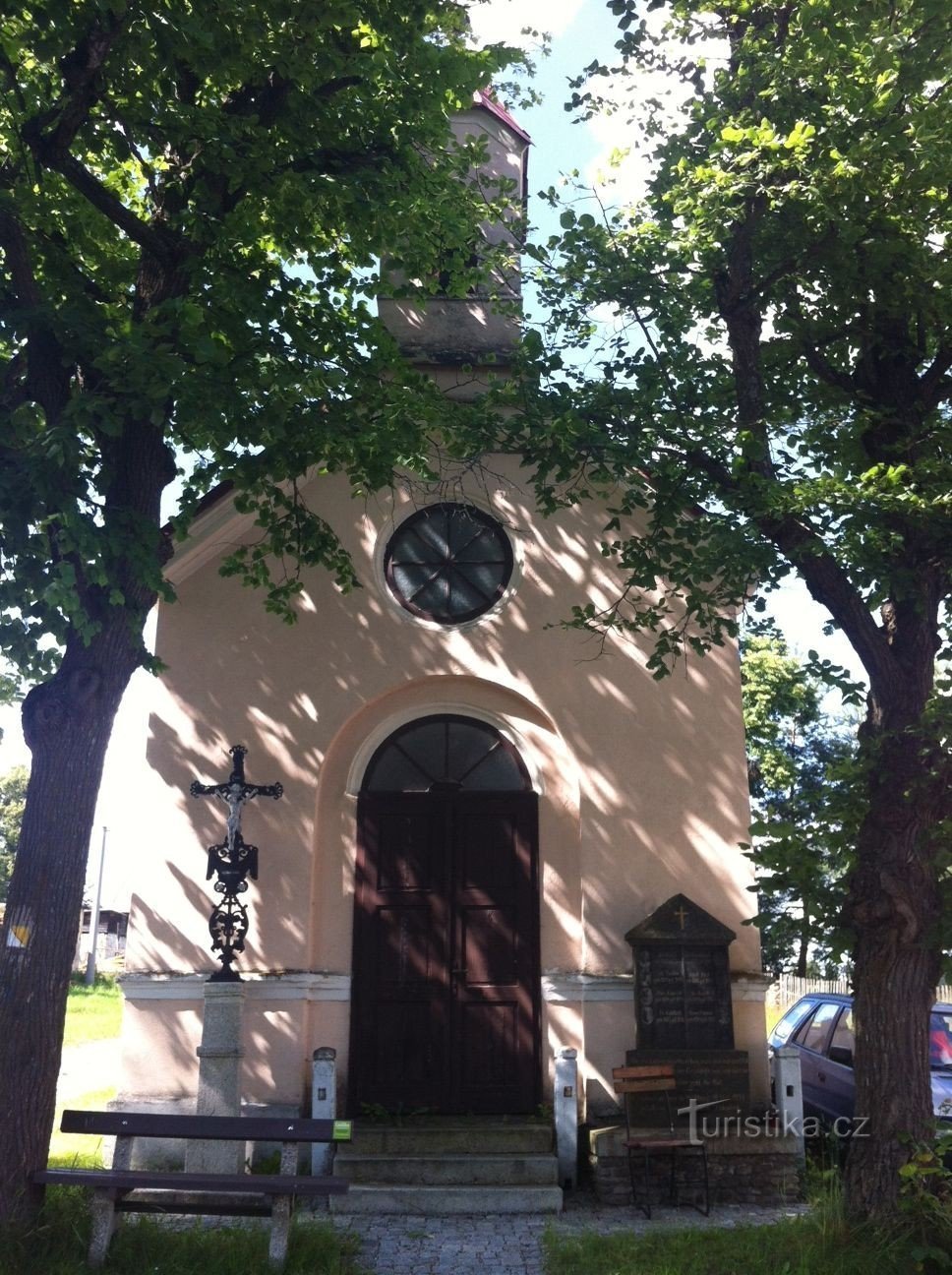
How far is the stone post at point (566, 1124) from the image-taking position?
8.98m

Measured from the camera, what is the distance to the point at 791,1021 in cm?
1208

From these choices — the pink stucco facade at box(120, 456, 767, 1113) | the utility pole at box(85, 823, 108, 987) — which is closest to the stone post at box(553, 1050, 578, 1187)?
the pink stucco facade at box(120, 456, 767, 1113)

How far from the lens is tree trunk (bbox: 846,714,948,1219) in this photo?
655 cm

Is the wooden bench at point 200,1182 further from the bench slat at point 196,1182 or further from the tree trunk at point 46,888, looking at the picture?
the tree trunk at point 46,888

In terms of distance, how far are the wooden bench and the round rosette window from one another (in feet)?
17.4

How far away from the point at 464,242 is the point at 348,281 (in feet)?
3.58

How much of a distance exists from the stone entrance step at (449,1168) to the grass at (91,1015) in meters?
8.48

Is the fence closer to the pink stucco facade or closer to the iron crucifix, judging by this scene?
the pink stucco facade

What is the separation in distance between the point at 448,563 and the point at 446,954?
376 cm

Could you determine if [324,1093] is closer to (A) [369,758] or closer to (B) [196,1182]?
(B) [196,1182]

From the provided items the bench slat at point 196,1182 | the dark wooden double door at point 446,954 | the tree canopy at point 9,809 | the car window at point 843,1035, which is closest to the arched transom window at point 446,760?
the dark wooden double door at point 446,954

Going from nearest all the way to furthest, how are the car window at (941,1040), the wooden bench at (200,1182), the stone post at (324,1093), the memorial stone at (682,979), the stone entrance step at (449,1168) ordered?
the wooden bench at (200,1182) → the stone entrance step at (449,1168) → the stone post at (324,1093) → the car window at (941,1040) → the memorial stone at (682,979)

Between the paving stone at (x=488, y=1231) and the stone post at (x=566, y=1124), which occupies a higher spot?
the stone post at (x=566, y=1124)

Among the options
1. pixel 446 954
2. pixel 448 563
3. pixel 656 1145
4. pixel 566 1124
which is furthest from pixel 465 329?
pixel 656 1145
